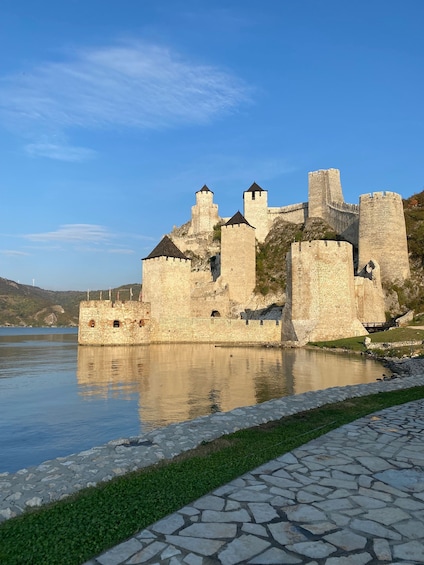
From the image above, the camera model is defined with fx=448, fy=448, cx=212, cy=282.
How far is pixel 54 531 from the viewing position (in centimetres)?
330

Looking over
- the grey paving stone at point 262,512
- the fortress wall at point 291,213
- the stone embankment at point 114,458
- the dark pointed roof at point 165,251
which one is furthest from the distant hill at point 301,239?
the grey paving stone at point 262,512

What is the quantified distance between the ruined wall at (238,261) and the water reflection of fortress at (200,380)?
932 inches

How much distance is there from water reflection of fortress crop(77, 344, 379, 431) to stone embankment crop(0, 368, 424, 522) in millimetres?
2061

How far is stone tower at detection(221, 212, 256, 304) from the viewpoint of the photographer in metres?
47.4

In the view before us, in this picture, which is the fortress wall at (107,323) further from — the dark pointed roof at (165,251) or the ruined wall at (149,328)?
the dark pointed roof at (165,251)

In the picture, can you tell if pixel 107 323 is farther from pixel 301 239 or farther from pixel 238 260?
pixel 301 239

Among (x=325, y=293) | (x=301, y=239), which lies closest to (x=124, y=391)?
(x=325, y=293)

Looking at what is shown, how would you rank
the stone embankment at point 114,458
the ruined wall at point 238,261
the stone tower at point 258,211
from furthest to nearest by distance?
1. the stone tower at point 258,211
2. the ruined wall at point 238,261
3. the stone embankment at point 114,458

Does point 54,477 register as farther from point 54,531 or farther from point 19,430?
point 19,430

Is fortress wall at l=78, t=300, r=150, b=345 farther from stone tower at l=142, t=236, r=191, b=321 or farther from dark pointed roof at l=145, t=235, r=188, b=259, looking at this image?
dark pointed roof at l=145, t=235, r=188, b=259

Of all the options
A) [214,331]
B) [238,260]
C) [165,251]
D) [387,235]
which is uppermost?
[387,235]

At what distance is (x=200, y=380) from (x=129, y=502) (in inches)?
457

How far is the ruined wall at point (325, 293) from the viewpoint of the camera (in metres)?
32.5

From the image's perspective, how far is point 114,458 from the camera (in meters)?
5.46
